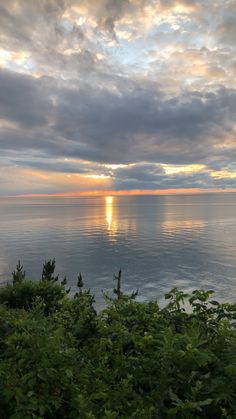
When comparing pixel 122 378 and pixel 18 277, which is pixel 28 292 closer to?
pixel 18 277

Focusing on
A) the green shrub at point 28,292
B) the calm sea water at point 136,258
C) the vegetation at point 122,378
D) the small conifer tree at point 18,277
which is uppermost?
the vegetation at point 122,378

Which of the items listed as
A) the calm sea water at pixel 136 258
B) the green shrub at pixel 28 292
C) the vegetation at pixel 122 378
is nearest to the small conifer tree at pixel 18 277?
the green shrub at pixel 28 292

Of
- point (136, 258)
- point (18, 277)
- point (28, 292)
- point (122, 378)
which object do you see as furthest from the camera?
point (136, 258)

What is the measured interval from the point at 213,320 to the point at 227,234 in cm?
18869

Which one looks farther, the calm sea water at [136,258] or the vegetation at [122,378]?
the calm sea water at [136,258]

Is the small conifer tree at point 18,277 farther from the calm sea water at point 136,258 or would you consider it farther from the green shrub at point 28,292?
the calm sea water at point 136,258

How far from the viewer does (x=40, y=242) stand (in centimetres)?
16338

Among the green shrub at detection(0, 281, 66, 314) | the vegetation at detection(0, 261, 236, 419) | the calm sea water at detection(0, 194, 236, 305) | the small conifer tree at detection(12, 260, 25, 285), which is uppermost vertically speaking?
the vegetation at detection(0, 261, 236, 419)

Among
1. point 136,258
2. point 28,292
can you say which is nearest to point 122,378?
point 28,292

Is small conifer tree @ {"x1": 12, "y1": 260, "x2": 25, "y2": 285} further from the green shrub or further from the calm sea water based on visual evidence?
the calm sea water

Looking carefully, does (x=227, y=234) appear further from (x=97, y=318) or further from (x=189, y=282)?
(x=97, y=318)

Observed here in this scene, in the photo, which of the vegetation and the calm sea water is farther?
the calm sea water

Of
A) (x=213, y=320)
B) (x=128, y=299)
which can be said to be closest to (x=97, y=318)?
(x=128, y=299)

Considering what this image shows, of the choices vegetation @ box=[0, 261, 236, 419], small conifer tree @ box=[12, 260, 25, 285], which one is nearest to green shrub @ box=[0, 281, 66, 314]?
small conifer tree @ box=[12, 260, 25, 285]
